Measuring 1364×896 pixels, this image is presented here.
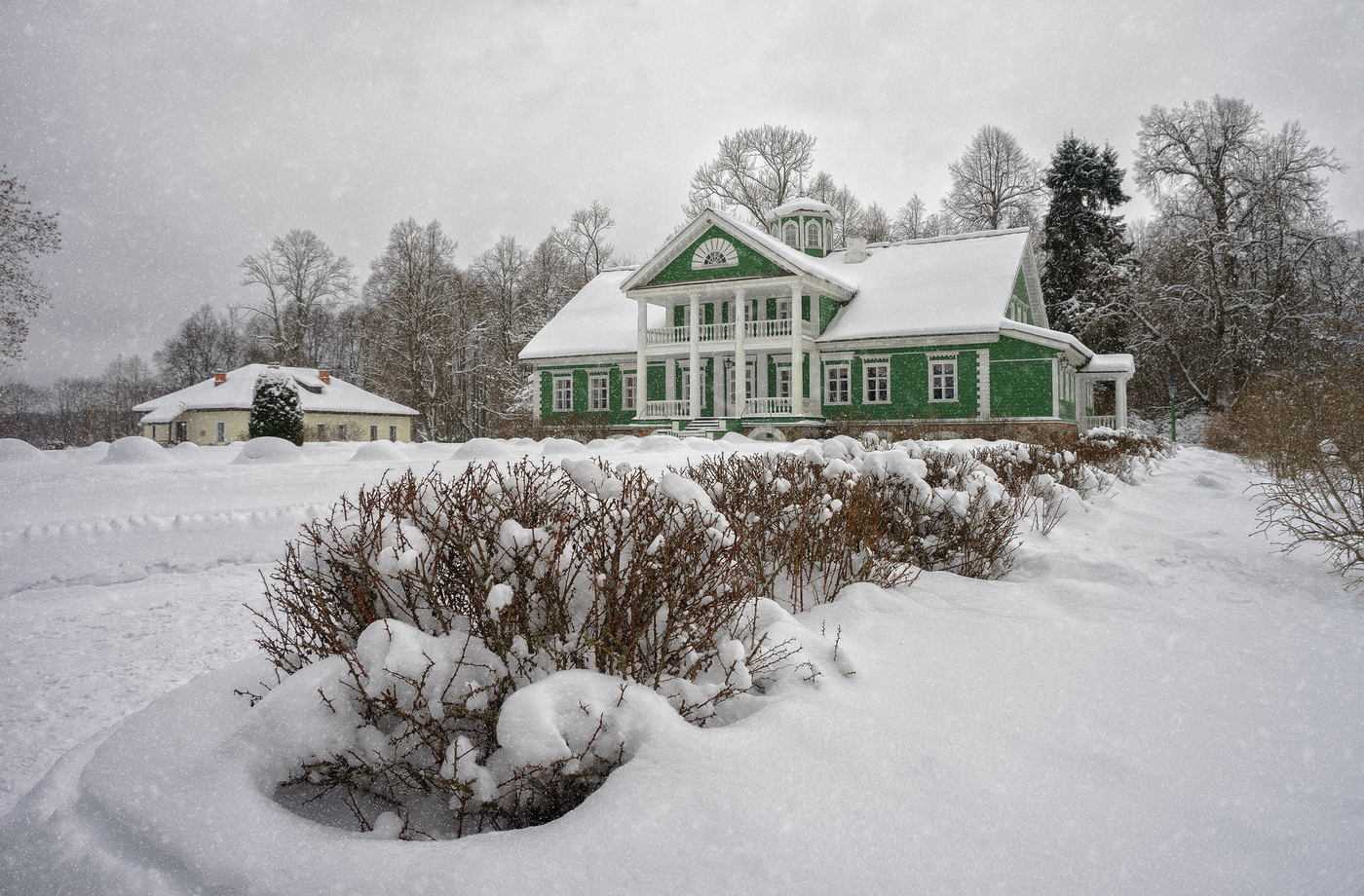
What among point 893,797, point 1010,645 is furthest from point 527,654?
point 1010,645

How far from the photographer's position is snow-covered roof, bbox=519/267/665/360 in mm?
27078

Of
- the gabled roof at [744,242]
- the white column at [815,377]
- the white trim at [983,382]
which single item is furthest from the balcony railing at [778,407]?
the white trim at [983,382]

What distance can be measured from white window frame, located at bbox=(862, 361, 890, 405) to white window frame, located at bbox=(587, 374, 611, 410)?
9.75m

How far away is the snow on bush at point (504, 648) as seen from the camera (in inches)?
86.8

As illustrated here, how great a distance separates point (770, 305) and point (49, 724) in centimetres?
2336

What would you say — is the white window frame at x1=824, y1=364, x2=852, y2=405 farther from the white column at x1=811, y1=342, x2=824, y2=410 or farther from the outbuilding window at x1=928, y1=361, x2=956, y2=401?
the outbuilding window at x1=928, y1=361, x2=956, y2=401

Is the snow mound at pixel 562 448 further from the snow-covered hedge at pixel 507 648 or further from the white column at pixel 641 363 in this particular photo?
the white column at pixel 641 363

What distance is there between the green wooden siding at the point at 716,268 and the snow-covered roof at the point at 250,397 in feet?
61.9

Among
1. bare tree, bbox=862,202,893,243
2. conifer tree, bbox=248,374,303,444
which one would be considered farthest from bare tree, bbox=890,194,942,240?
conifer tree, bbox=248,374,303,444

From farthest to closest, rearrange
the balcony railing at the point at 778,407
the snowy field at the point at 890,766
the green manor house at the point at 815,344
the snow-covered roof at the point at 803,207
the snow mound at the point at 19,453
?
the snow-covered roof at the point at 803,207
the balcony railing at the point at 778,407
the green manor house at the point at 815,344
the snow mound at the point at 19,453
the snowy field at the point at 890,766

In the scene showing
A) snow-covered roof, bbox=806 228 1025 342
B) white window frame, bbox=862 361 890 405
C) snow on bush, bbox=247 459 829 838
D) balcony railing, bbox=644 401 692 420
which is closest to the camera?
snow on bush, bbox=247 459 829 838

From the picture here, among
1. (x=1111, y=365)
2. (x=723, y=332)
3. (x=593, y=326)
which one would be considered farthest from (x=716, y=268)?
(x=1111, y=365)

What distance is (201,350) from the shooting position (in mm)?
46875

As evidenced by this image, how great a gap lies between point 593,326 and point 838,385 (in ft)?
33.3
